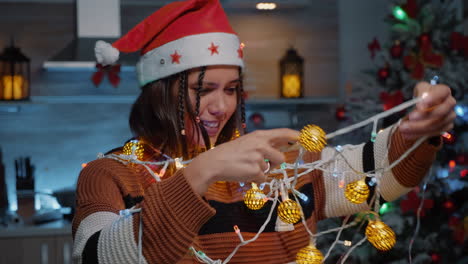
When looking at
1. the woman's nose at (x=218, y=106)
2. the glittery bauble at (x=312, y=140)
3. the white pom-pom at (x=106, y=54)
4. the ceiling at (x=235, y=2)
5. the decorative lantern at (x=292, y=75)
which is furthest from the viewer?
the decorative lantern at (x=292, y=75)

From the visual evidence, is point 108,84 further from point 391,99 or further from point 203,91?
point 203,91

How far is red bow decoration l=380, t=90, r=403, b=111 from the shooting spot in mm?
2445

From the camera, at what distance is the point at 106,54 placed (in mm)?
1373

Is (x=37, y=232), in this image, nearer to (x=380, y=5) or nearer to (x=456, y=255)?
(x=456, y=255)

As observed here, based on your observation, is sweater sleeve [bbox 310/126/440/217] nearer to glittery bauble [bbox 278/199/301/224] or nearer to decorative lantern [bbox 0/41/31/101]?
glittery bauble [bbox 278/199/301/224]

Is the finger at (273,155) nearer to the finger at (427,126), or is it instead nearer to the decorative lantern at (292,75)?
the finger at (427,126)

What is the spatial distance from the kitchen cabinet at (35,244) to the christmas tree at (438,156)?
1225 millimetres

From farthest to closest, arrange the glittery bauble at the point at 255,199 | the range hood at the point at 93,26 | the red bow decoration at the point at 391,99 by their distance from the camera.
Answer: the range hood at the point at 93,26 → the red bow decoration at the point at 391,99 → the glittery bauble at the point at 255,199

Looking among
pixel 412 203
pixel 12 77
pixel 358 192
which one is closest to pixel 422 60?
pixel 412 203

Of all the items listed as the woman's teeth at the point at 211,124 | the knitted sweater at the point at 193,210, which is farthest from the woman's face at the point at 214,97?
the knitted sweater at the point at 193,210

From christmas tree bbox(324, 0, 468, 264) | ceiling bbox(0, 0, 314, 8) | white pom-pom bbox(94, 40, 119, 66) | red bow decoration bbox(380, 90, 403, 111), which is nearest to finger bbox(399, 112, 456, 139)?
white pom-pom bbox(94, 40, 119, 66)

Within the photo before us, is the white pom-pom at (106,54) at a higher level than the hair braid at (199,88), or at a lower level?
higher

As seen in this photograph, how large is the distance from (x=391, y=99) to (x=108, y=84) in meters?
1.60

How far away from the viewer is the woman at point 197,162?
771 mm
